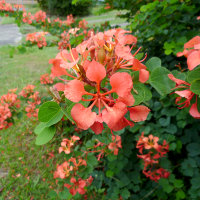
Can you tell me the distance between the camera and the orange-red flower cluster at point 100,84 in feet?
1.13

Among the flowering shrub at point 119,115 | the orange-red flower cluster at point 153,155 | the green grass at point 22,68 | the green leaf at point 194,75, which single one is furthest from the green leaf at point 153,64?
the green grass at point 22,68

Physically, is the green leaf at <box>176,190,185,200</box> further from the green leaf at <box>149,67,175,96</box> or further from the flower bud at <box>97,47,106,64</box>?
the flower bud at <box>97,47,106,64</box>

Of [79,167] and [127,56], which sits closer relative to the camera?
[127,56]

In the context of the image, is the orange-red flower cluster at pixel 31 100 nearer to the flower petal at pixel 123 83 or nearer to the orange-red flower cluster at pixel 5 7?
the orange-red flower cluster at pixel 5 7

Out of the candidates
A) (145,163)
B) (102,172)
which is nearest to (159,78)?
(145,163)

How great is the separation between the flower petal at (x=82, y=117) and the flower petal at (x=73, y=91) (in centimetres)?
2

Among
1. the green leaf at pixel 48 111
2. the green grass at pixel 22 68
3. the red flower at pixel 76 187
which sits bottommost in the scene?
the green grass at pixel 22 68

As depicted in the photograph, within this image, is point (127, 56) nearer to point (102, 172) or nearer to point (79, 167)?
point (79, 167)

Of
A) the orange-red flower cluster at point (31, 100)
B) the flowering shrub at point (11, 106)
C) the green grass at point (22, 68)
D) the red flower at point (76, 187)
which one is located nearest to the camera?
the red flower at point (76, 187)

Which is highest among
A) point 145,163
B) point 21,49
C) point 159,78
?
point 159,78

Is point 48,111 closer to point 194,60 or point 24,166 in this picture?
point 194,60

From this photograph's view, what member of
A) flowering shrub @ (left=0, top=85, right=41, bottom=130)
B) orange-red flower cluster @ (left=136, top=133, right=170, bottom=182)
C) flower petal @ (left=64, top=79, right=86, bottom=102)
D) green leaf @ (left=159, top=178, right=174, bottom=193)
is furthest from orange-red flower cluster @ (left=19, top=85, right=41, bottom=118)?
flower petal @ (left=64, top=79, right=86, bottom=102)

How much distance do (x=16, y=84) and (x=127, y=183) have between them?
2782mm

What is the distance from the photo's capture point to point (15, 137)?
215 cm
